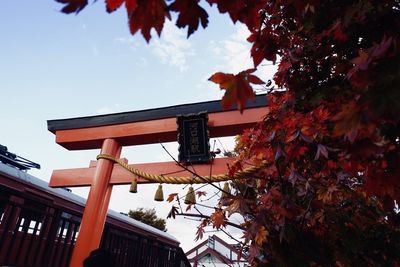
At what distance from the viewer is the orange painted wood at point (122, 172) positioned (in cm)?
534

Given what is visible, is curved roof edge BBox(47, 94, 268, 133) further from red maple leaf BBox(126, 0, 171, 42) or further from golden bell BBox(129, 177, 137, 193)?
red maple leaf BBox(126, 0, 171, 42)

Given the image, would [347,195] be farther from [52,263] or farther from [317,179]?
[52,263]

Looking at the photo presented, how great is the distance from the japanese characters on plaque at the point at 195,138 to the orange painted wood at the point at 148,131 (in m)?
0.17

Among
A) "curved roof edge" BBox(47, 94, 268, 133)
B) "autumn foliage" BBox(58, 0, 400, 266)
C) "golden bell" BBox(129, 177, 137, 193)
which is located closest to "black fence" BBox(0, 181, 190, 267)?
"golden bell" BBox(129, 177, 137, 193)

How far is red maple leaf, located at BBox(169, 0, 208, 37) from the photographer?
1041 millimetres

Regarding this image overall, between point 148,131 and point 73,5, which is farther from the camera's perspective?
point 148,131

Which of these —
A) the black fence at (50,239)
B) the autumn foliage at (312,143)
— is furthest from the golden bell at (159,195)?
the autumn foliage at (312,143)

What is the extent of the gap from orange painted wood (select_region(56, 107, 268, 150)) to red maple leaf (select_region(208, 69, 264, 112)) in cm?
363

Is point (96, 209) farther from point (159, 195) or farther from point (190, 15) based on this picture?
point (190, 15)

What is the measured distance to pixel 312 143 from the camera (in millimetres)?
1836

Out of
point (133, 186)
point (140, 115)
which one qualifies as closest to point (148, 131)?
point (140, 115)

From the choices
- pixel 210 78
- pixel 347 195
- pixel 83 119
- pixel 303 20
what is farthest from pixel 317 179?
pixel 83 119

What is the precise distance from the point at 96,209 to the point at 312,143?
198 inches

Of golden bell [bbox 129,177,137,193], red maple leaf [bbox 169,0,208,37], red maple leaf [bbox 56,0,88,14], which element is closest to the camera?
red maple leaf [bbox 56,0,88,14]
